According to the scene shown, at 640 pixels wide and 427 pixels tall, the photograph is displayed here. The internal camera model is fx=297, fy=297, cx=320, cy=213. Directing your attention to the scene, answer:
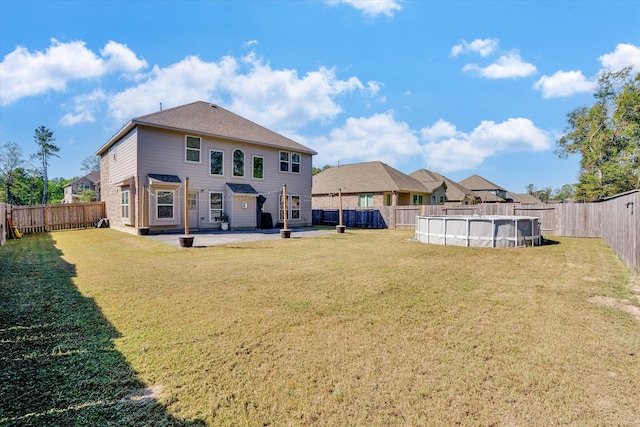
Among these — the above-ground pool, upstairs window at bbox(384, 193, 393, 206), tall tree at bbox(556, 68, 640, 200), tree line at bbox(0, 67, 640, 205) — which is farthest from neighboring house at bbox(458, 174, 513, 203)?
the above-ground pool

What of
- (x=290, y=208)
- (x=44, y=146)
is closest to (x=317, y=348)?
(x=290, y=208)

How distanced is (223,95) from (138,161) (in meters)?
9.13

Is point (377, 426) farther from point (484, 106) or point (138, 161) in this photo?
point (484, 106)

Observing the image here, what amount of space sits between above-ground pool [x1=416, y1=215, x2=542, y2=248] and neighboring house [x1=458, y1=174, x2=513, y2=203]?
3481 centimetres

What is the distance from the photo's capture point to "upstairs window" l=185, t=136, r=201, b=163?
15.5 meters

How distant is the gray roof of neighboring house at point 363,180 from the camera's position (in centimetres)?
2608

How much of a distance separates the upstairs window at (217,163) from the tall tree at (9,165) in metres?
34.0

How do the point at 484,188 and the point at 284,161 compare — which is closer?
the point at 284,161

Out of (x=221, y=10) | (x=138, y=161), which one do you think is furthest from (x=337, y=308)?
(x=138, y=161)

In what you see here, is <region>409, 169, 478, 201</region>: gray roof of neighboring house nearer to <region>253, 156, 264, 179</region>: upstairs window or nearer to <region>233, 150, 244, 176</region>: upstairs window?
<region>253, 156, 264, 179</region>: upstairs window

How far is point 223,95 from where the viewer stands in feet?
68.5

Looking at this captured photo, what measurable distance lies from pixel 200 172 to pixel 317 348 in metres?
14.8

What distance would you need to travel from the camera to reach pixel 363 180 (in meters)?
27.6

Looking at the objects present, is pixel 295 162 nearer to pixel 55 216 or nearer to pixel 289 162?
pixel 289 162
